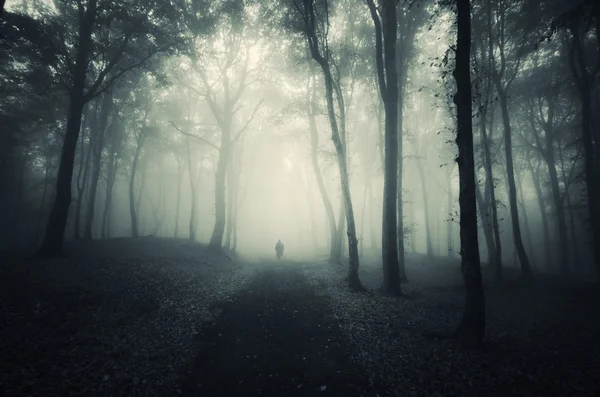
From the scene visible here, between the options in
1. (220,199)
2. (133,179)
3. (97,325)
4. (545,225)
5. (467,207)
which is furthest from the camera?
(545,225)

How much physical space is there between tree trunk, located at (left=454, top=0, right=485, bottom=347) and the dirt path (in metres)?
3.50

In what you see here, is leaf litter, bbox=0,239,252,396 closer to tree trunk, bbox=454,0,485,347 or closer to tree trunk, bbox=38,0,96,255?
tree trunk, bbox=38,0,96,255

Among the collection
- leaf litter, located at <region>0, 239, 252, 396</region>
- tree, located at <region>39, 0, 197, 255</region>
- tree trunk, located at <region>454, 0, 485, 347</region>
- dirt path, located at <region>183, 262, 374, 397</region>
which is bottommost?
dirt path, located at <region>183, 262, 374, 397</region>

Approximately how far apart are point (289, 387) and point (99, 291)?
8101 millimetres

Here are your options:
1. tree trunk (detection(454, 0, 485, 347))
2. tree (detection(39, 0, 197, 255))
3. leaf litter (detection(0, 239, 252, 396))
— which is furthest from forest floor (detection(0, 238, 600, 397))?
tree (detection(39, 0, 197, 255))

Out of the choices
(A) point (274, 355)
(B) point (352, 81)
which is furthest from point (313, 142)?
(A) point (274, 355)

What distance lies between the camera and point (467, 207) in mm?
7188

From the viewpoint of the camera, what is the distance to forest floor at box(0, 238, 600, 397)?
5531 millimetres

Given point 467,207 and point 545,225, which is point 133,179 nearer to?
point 467,207

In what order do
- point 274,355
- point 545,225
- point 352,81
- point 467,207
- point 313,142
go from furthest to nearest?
point 545,225, point 313,142, point 352,81, point 467,207, point 274,355

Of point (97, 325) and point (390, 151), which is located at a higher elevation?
point (390, 151)

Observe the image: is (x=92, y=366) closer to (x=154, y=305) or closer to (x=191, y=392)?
(x=191, y=392)

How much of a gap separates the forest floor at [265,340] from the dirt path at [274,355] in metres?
0.04

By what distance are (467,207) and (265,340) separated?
6999 millimetres
